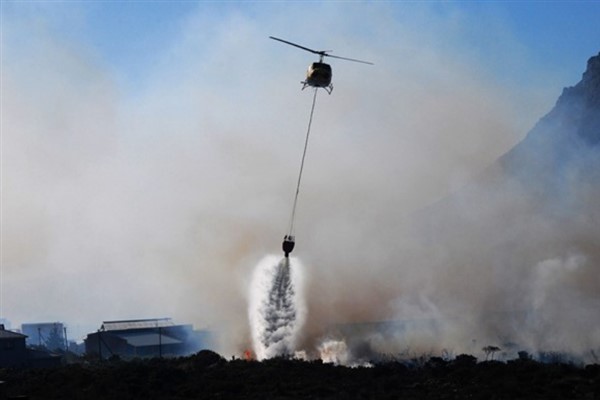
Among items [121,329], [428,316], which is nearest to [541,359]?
[428,316]

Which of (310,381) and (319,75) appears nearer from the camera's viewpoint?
(310,381)

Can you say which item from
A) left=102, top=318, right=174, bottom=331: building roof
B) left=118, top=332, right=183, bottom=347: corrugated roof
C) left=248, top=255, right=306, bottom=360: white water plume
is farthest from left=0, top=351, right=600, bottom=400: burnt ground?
left=102, top=318, right=174, bottom=331: building roof

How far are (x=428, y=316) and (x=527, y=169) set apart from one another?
49279 millimetres

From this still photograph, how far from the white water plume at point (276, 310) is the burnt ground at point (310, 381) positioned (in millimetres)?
11174

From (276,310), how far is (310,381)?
834 inches

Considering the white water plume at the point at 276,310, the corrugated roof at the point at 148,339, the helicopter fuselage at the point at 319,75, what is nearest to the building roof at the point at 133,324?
the corrugated roof at the point at 148,339

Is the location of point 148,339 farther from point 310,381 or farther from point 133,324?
point 310,381

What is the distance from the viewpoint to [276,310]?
2667 inches

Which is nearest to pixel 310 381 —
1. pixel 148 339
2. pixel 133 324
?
pixel 148 339

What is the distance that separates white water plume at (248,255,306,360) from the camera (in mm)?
66562

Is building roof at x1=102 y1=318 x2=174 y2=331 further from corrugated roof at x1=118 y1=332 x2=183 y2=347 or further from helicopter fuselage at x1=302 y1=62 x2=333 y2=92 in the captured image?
helicopter fuselage at x1=302 y1=62 x2=333 y2=92

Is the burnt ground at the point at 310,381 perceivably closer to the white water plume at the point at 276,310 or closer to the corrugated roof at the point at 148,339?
the white water plume at the point at 276,310

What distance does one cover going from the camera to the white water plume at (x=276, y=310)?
218 ft

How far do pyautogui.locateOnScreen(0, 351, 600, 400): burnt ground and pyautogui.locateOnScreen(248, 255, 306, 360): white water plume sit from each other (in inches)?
440
